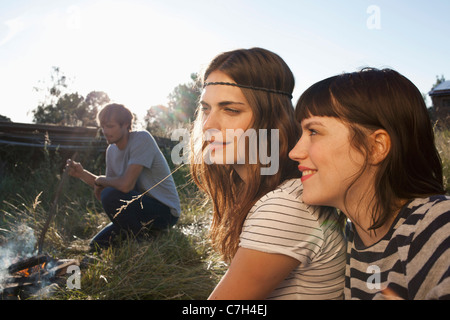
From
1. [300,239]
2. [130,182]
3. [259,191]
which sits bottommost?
[130,182]

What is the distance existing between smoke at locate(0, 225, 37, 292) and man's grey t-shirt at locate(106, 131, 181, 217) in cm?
120

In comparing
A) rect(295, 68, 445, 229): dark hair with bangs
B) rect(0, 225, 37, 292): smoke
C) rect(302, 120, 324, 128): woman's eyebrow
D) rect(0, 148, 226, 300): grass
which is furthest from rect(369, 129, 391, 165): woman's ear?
rect(0, 225, 37, 292): smoke

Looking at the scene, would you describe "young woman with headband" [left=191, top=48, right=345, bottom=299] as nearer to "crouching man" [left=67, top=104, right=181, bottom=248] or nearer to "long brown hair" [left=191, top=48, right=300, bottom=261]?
"long brown hair" [left=191, top=48, right=300, bottom=261]

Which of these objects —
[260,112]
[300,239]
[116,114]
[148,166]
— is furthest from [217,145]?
[116,114]

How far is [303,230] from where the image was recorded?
1.27 m

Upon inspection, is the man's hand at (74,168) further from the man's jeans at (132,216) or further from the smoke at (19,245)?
the smoke at (19,245)

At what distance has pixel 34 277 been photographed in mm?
3170

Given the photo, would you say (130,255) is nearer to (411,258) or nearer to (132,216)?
(132,216)

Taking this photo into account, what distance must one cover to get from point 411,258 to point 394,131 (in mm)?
452

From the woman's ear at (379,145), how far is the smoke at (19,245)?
355cm

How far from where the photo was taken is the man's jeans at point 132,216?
400 centimetres

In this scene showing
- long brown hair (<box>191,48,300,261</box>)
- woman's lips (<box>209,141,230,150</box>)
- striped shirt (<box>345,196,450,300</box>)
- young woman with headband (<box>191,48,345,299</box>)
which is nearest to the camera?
striped shirt (<box>345,196,450,300</box>)

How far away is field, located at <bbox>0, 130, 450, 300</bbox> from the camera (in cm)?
304

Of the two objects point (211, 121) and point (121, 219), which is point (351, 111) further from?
point (121, 219)
